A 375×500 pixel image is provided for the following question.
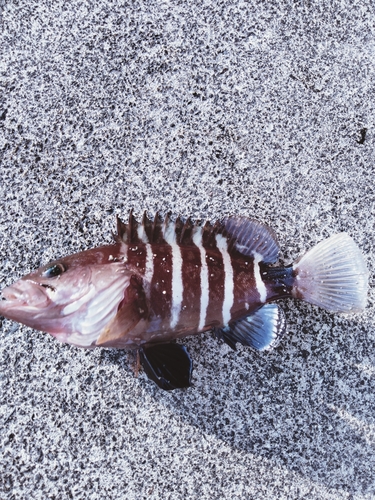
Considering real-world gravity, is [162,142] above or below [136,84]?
below

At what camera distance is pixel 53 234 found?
68.2 inches

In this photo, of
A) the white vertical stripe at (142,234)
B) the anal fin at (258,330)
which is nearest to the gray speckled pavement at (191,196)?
the anal fin at (258,330)

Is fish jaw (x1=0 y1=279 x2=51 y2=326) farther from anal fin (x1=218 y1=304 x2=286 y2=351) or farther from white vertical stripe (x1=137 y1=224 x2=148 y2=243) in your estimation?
anal fin (x1=218 y1=304 x2=286 y2=351)

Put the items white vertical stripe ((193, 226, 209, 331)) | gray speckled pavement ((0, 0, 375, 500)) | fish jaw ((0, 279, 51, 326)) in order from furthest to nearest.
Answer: gray speckled pavement ((0, 0, 375, 500)) → white vertical stripe ((193, 226, 209, 331)) → fish jaw ((0, 279, 51, 326))

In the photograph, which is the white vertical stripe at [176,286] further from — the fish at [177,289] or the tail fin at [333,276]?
the tail fin at [333,276]

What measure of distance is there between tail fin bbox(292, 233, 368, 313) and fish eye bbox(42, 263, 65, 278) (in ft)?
2.32

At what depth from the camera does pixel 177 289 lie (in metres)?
1.45

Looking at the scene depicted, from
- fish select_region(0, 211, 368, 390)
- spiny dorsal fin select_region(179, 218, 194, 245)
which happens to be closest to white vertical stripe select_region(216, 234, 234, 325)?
fish select_region(0, 211, 368, 390)

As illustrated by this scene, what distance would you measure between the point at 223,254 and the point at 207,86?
0.65 metres

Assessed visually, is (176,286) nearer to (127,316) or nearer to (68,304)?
(127,316)

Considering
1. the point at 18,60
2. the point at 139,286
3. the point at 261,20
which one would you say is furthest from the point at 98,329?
the point at 261,20

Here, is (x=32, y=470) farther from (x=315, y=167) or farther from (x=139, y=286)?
(x=315, y=167)

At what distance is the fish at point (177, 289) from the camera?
140cm

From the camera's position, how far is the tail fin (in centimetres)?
157
